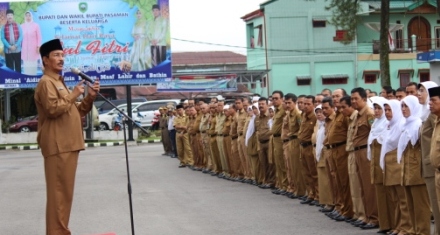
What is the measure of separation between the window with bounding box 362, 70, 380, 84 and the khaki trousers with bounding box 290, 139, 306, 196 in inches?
1809

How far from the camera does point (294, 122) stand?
1602 centimetres

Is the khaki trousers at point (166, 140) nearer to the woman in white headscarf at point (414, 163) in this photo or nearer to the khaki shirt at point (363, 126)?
the khaki shirt at point (363, 126)

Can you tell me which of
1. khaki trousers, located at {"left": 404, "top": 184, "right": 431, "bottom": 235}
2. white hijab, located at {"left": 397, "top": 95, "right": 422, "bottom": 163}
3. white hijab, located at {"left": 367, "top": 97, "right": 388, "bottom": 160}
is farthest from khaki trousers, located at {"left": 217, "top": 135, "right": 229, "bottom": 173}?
white hijab, located at {"left": 397, "top": 95, "right": 422, "bottom": 163}

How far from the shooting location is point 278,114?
17172 millimetres

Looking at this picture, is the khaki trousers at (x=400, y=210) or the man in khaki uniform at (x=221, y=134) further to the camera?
the man in khaki uniform at (x=221, y=134)

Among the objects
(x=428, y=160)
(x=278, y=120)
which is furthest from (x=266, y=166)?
(x=428, y=160)

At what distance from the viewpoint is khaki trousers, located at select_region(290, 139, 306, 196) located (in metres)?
16.0

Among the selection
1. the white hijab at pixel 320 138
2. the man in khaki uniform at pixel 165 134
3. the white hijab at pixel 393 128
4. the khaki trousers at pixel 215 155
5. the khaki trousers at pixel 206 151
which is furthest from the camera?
the man in khaki uniform at pixel 165 134

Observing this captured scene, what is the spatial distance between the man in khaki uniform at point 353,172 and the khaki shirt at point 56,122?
433 cm

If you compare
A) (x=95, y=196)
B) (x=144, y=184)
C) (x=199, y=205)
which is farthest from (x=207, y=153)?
→ (x=199, y=205)

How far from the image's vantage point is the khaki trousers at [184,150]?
26109 mm

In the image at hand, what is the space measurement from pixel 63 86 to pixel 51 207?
49.2 inches

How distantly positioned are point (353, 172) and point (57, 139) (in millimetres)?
4667

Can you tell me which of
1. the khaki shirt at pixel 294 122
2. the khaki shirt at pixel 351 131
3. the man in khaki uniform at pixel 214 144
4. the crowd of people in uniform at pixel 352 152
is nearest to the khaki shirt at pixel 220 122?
the man in khaki uniform at pixel 214 144
